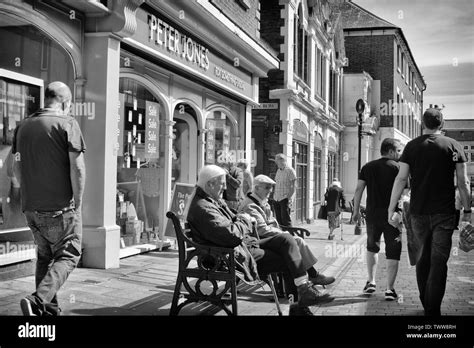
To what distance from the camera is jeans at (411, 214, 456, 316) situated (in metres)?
4.48

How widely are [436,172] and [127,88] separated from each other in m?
4.46

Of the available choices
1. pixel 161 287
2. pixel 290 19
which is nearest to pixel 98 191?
pixel 161 287

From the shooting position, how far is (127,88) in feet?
24.6

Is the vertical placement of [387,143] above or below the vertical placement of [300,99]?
below

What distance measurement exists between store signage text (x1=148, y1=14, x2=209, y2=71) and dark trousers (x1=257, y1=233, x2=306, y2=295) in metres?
3.87

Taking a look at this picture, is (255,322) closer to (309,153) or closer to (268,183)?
(268,183)

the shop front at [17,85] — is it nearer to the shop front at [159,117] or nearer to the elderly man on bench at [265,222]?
the shop front at [159,117]

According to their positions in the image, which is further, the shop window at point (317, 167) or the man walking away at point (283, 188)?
the shop window at point (317, 167)

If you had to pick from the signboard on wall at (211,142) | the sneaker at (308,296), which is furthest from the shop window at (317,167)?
the sneaker at (308,296)

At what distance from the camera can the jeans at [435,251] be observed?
4477 mm

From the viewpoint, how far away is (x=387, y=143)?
5770 mm

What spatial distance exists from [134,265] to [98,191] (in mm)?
1068

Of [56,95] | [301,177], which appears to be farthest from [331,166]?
[56,95]

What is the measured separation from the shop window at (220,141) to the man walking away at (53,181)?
622 centimetres
